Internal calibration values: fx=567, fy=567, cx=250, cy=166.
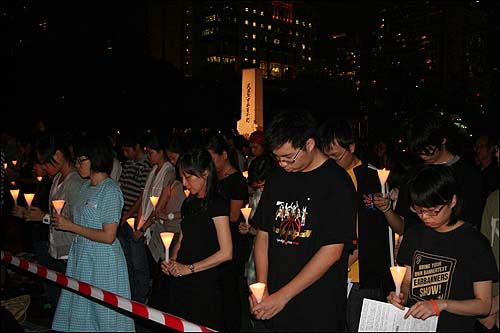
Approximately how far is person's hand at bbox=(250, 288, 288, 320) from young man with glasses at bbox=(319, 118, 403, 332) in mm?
1471

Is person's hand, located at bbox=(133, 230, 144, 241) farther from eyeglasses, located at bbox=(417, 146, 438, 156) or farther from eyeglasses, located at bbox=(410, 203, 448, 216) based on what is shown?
eyeglasses, located at bbox=(410, 203, 448, 216)

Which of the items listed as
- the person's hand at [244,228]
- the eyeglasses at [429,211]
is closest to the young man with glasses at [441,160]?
the eyeglasses at [429,211]

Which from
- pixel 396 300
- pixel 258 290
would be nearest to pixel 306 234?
pixel 258 290

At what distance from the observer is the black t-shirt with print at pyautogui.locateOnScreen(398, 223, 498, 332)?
11.0 feet

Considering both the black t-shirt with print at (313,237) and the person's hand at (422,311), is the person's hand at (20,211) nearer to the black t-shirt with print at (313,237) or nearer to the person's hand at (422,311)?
the black t-shirt with print at (313,237)

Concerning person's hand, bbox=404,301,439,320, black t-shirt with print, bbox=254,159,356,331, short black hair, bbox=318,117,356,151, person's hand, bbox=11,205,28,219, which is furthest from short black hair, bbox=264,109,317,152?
person's hand, bbox=11,205,28,219

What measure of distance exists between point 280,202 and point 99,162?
2.10m

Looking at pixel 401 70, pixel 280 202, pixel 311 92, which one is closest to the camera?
pixel 280 202

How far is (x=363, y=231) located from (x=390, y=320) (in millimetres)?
1663

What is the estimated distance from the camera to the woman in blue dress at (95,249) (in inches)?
191

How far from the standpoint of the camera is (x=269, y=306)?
3324 mm

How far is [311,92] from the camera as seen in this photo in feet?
210

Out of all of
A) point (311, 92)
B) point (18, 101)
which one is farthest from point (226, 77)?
point (18, 101)

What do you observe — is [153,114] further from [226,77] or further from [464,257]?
[464,257]
